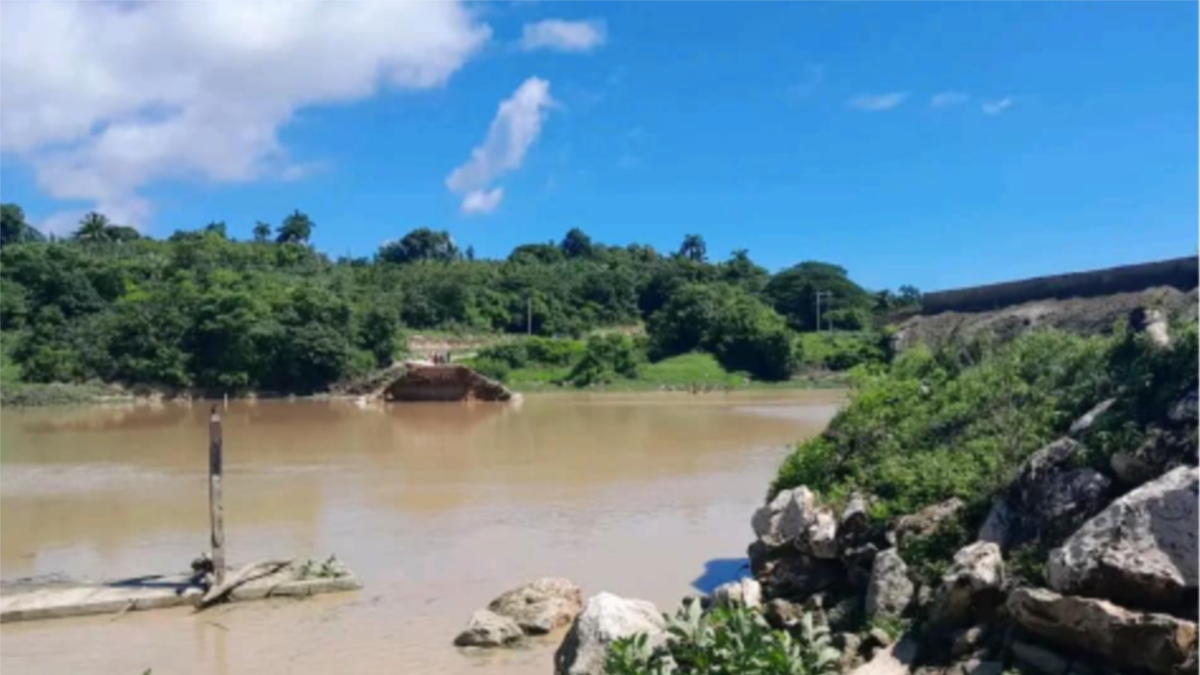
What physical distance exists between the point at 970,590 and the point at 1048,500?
4.03ft

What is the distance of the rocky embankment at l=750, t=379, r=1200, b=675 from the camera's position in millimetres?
6809

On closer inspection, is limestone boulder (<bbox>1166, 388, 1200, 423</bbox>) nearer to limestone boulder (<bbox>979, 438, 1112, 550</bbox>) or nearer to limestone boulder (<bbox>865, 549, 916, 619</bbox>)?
limestone boulder (<bbox>979, 438, 1112, 550</bbox>)

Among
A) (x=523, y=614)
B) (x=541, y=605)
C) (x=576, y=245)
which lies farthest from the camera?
(x=576, y=245)

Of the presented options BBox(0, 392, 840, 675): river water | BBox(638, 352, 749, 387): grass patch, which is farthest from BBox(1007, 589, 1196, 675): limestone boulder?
BBox(638, 352, 749, 387): grass patch

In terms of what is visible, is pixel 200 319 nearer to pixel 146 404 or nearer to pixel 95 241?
pixel 146 404

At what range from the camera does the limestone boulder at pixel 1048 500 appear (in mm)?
8148

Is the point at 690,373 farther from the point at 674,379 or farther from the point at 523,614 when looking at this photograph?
the point at 523,614

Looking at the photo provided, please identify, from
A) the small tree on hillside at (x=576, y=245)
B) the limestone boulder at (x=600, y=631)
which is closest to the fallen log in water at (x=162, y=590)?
the limestone boulder at (x=600, y=631)

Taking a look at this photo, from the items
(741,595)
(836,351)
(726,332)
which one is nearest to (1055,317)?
(741,595)

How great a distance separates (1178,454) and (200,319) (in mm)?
51208

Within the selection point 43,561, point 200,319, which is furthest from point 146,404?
point 43,561

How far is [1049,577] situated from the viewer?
7410 millimetres

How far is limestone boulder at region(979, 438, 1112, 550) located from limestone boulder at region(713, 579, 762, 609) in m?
2.20

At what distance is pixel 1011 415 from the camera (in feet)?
34.0
